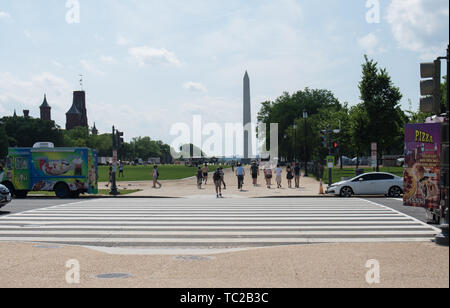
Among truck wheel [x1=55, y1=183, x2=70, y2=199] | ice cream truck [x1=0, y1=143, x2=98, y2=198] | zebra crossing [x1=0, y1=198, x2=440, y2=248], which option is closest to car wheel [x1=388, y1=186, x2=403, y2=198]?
zebra crossing [x1=0, y1=198, x2=440, y2=248]

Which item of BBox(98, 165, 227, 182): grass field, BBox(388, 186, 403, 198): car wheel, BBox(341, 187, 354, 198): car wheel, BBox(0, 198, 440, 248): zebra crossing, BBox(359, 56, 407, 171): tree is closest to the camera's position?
BBox(0, 198, 440, 248): zebra crossing

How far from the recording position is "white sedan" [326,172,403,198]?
28266mm

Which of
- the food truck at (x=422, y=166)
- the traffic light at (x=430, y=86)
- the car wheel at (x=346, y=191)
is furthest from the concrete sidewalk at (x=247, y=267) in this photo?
the car wheel at (x=346, y=191)

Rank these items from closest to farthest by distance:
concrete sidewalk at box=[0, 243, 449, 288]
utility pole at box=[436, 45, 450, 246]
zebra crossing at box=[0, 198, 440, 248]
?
concrete sidewalk at box=[0, 243, 449, 288] → utility pole at box=[436, 45, 450, 246] → zebra crossing at box=[0, 198, 440, 248]

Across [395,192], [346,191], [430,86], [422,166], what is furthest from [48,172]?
[430,86]

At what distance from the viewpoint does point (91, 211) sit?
20.7 meters

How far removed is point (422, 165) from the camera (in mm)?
14141

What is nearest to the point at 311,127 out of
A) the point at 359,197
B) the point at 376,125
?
the point at 376,125

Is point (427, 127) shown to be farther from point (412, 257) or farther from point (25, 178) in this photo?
point (25, 178)

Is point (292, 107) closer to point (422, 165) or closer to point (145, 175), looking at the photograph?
point (145, 175)

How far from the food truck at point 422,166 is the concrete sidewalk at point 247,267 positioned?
12.5ft

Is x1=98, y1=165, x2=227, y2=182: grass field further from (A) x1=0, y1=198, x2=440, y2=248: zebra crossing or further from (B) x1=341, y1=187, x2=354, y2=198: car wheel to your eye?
(A) x1=0, y1=198, x2=440, y2=248: zebra crossing

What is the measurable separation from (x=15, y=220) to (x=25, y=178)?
494 inches

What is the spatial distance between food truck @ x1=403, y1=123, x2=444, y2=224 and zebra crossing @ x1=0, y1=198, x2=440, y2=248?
0.87m
